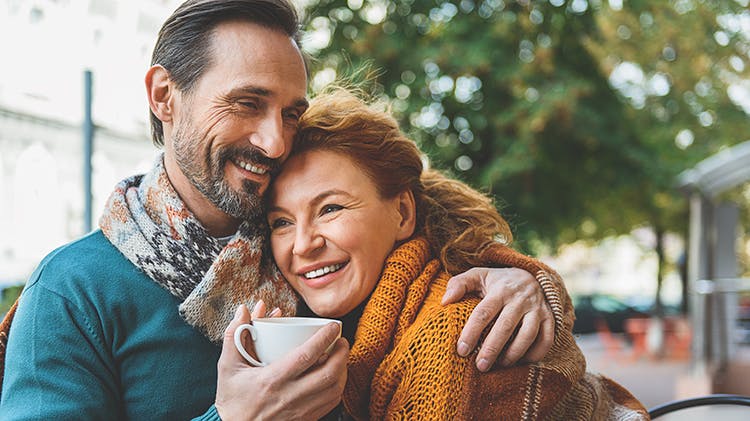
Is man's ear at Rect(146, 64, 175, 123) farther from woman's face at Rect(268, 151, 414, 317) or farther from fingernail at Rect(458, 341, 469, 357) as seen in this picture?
fingernail at Rect(458, 341, 469, 357)

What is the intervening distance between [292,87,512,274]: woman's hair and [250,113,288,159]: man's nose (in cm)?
15

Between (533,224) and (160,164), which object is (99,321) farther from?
(533,224)

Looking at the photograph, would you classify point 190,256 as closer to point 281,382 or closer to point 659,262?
point 281,382

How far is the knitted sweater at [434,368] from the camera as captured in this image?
168 centimetres

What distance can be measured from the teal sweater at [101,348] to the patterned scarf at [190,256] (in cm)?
4

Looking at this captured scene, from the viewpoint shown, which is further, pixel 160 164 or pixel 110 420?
pixel 160 164

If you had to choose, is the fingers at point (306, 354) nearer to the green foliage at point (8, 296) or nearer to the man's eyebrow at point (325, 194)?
the man's eyebrow at point (325, 194)

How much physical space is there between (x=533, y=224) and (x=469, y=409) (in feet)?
24.2

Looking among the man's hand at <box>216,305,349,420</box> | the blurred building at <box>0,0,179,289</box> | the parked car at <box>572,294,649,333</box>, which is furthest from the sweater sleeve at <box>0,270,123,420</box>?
the parked car at <box>572,294,649,333</box>

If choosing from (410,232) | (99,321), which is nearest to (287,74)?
(410,232)

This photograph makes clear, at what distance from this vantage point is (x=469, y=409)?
1.67 meters

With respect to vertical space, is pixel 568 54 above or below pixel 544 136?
above

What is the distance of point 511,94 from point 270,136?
7113 mm

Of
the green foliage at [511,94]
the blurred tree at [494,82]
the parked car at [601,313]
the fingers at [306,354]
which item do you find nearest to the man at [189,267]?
the fingers at [306,354]
